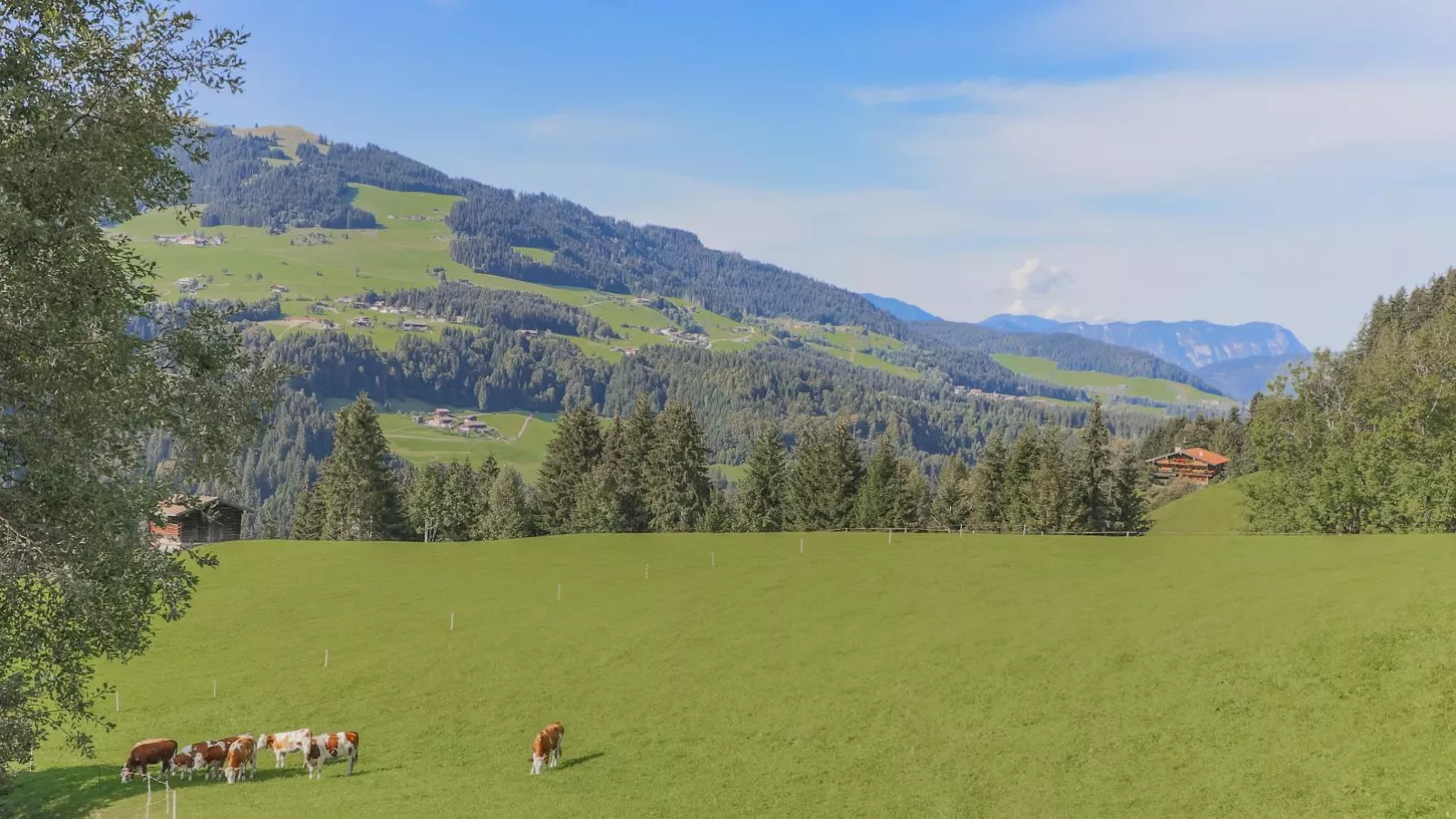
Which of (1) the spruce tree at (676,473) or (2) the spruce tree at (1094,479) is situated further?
(1) the spruce tree at (676,473)

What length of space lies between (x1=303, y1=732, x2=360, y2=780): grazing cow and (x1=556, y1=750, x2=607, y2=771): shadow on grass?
24.2ft

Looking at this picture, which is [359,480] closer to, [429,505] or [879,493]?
[429,505]

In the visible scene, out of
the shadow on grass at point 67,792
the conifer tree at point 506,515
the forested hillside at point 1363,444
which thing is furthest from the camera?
the conifer tree at point 506,515

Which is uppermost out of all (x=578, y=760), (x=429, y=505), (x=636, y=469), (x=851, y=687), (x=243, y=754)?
(x=636, y=469)

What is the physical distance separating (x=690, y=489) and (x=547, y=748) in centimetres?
5879

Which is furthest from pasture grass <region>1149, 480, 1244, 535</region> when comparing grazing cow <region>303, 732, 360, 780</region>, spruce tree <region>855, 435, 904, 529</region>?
grazing cow <region>303, 732, 360, 780</region>

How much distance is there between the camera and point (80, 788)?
27875 mm

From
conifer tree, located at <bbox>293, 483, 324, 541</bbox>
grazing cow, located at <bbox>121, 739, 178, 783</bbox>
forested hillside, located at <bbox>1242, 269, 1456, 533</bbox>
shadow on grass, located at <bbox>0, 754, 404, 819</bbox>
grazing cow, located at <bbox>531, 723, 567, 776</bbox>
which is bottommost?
conifer tree, located at <bbox>293, 483, 324, 541</bbox>

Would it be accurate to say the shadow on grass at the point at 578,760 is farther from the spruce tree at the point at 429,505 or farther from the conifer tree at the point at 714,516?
the spruce tree at the point at 429,505

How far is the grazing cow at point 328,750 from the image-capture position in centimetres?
2956

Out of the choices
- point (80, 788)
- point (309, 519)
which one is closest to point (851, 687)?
point (80, 788)

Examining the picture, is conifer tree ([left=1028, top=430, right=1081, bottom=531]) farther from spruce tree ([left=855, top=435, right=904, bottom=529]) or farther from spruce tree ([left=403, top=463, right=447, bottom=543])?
spruce tree ([left=403, top=463, right=447, bottom=543])

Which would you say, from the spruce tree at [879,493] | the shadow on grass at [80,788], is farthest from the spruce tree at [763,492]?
the shadow on grass at [80,788]

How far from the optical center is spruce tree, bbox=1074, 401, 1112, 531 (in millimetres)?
81875
